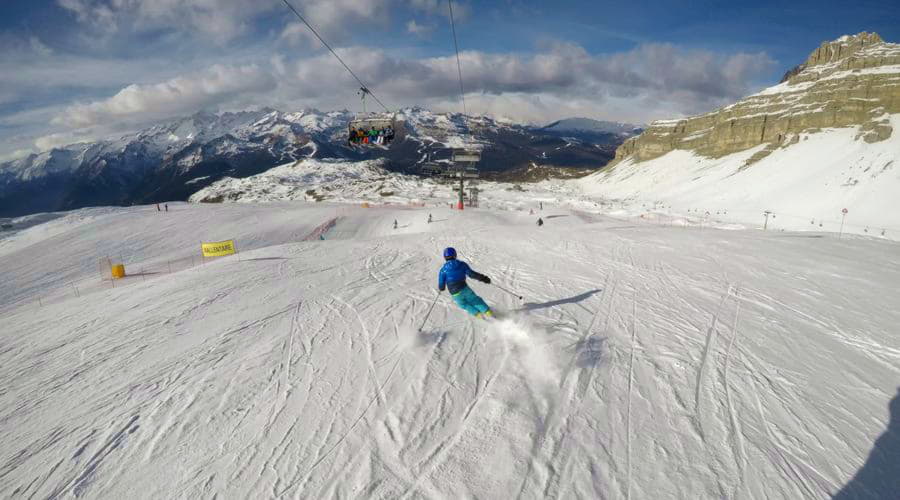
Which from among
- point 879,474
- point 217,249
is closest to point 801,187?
point 879,474

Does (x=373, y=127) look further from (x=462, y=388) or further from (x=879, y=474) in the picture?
(x=879, y=474)

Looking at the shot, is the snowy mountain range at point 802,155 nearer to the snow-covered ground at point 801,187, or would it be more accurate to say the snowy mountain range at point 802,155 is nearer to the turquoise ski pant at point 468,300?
the snow-covered ground at point 801,187

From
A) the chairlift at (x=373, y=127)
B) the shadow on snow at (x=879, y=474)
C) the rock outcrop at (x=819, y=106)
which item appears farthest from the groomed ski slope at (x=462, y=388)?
the rock outcrop at (x=819, y=106)

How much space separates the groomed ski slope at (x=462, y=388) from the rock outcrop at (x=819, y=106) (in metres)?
97.4

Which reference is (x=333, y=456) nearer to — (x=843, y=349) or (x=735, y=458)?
(x=735, y=458)

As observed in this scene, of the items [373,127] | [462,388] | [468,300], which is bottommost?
[462,388]

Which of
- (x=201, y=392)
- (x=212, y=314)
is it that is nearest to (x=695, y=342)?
(x=201, y=392)

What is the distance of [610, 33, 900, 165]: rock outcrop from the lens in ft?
256

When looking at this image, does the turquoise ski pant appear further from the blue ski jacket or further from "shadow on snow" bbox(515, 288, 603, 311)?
"shadow on snow" bbox(515, 288, 603, 311)

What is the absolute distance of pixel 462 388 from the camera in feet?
19.2

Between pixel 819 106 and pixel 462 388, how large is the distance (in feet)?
408

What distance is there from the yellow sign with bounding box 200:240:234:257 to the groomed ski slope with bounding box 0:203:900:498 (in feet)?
44.2

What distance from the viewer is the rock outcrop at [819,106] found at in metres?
78.1

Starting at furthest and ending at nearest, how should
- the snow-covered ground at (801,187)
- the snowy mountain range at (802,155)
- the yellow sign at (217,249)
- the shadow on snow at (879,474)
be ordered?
the snowy mountain range at (802,155), the snow-covered ground at (801,187), the yellow sign at (217,249), the shadow on snow at (879,474)
